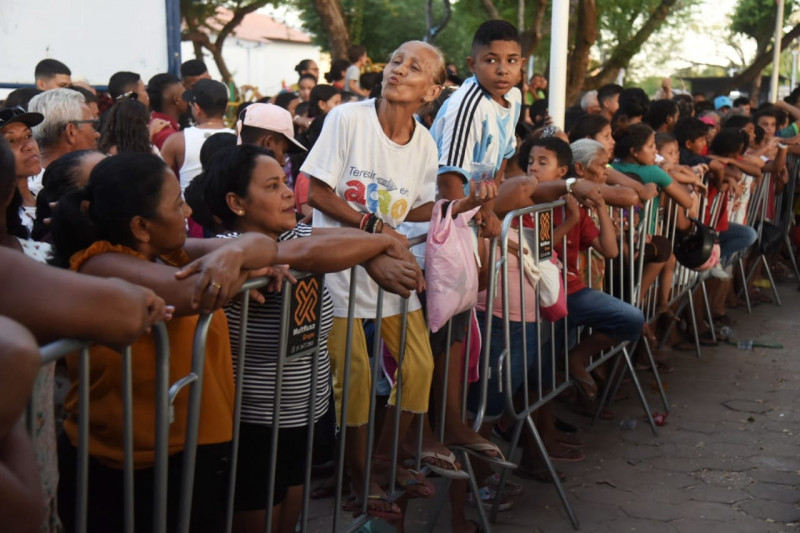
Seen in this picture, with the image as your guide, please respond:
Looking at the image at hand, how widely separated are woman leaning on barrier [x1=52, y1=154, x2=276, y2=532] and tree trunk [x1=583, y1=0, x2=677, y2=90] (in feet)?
59.7

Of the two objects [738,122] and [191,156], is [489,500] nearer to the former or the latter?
[191,156]

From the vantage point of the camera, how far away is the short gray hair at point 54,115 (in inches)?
203

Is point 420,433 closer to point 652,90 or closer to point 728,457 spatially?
point 728,457

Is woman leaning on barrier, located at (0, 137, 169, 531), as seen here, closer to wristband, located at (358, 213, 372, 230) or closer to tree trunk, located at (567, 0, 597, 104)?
wristband, located at (358, 213, 372, 230)

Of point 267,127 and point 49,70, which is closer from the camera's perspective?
point 267,127

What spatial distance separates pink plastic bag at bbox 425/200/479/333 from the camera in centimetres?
409

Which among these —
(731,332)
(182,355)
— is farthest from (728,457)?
(182,355)

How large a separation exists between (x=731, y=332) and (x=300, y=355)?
6.50 m

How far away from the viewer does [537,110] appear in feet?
36.0

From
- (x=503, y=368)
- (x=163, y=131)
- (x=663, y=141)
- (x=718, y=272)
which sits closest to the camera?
(x=503, y=368)

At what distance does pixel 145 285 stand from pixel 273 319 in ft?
2.23

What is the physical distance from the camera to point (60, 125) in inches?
204

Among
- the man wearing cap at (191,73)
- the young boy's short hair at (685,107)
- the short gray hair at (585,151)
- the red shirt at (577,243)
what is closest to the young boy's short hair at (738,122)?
the young boy's short hair at (685,107)

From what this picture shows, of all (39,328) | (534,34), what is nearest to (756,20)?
(534,34)
